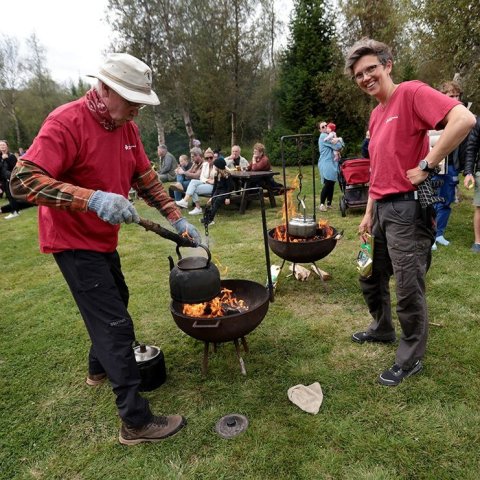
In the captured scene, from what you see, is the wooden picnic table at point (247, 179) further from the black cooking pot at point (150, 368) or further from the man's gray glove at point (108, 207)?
the man's gray glove at point (108, 207)

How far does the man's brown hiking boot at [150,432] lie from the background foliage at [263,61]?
11.2 metres

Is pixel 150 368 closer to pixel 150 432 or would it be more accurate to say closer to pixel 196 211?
pixel 150 432

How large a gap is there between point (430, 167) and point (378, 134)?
1.42 feet

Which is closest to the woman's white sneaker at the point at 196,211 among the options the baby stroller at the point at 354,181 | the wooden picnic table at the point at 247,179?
the wooden picnic table at the point at 247,179

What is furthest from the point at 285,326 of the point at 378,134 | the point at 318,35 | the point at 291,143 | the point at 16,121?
the point at 16,121

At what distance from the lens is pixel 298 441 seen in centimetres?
219

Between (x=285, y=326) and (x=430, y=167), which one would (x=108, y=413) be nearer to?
(x=285, y=326)

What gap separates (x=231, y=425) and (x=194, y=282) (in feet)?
3.20

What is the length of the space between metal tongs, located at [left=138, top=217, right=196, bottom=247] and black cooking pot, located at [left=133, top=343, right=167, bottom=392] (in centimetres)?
98

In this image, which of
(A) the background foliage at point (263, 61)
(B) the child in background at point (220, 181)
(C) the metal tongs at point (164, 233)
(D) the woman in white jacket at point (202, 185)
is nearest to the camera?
(C) the metal tongs at point (164, 233)

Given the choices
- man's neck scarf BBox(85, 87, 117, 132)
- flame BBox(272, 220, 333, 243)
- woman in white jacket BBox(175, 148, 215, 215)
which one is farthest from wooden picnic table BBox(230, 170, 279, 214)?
man's neck scarf BBox(85, 87, 117, 132)

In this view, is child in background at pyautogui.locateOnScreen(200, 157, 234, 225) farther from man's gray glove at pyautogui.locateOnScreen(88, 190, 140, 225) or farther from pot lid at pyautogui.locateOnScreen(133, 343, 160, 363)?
man's gray glove at pyautogui.locateOnScreen(88, 190, 140, 225)

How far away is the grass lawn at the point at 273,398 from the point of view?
208cm

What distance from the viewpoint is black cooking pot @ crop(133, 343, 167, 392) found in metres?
2.67
